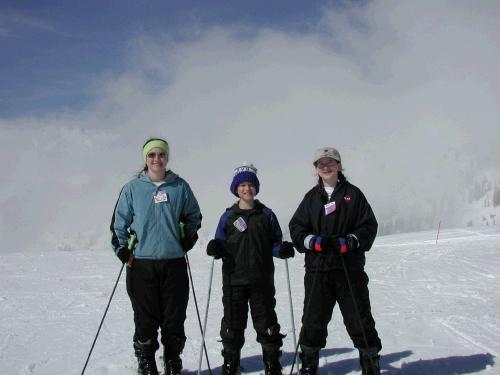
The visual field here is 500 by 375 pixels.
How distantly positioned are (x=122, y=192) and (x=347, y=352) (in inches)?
131

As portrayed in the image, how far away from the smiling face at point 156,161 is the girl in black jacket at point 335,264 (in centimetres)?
154

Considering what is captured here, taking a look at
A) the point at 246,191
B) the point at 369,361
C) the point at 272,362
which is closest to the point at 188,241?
the point at 246,191

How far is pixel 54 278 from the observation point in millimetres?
13273

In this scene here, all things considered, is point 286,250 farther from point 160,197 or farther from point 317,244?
point 160,197

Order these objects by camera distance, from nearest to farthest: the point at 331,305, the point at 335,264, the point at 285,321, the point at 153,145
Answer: the point at 335,264
the point at 331,305
the point at 153,145
the point at 285,321

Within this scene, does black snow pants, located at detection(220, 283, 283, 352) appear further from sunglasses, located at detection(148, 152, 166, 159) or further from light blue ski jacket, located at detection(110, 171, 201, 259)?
sunglasses, located at detection(148, 152, 166, 159)

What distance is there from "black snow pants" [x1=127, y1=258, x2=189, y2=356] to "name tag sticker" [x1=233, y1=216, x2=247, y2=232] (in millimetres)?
733

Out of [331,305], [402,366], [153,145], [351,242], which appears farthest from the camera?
[402,366]

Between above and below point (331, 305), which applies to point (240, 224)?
above

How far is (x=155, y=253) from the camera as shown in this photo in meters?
4.88

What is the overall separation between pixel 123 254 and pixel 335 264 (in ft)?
6.89

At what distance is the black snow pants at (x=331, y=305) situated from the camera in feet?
15.5

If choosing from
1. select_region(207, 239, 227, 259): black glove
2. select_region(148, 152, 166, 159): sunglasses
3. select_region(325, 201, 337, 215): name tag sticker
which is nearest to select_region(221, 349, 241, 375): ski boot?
select_region(207, 239, 227, 259): black glove

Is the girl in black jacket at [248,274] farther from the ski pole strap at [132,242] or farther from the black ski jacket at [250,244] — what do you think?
the ski pole strap at [132,242]
